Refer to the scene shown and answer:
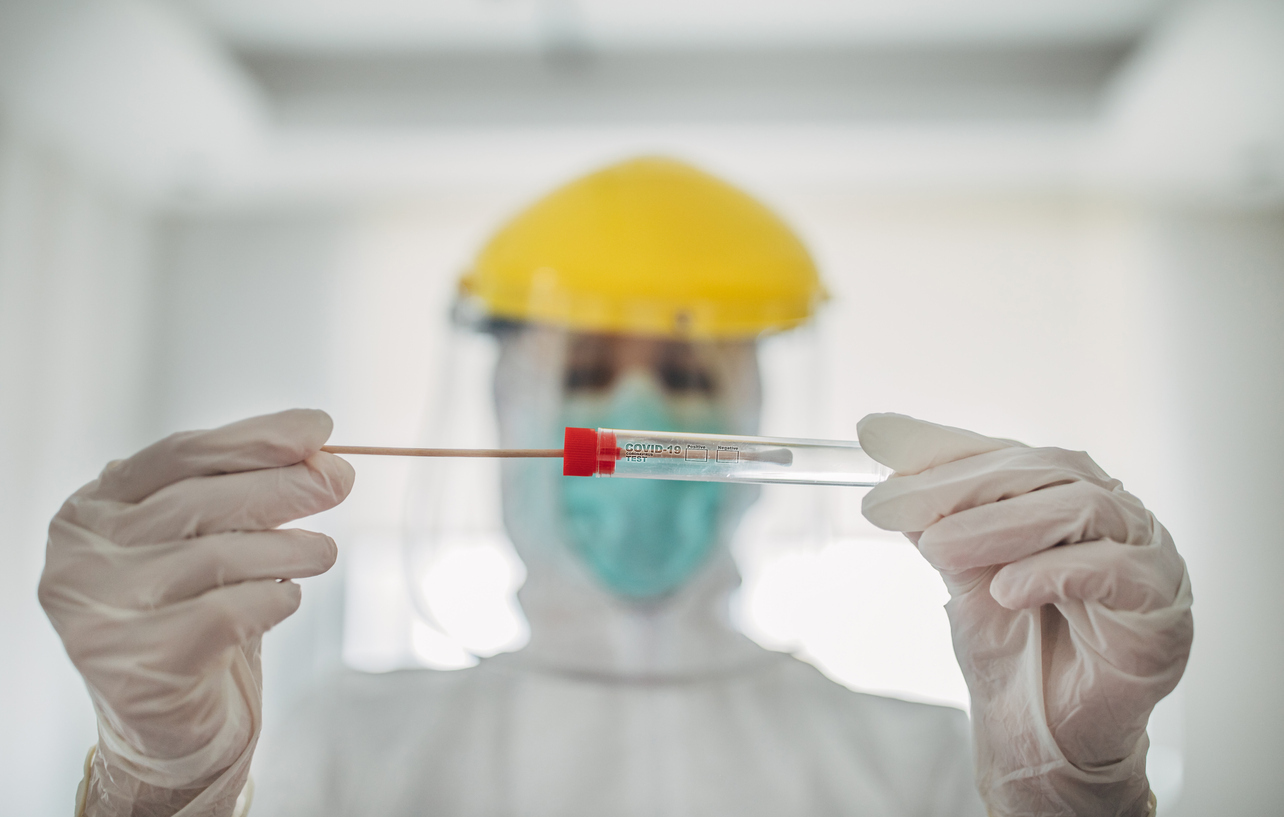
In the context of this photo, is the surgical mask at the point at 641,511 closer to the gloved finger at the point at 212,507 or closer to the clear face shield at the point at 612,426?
the clear face shield at the point at 612,426

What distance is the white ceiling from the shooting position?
1.68 metres

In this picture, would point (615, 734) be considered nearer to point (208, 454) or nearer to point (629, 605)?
point (629, 605)

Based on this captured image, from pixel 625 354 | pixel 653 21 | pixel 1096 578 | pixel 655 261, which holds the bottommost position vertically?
pixel 1096 578

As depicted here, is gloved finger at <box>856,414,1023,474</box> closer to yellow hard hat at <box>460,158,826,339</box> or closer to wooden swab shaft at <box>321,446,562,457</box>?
wooden swab shaft at <box>321,446,562,457</box>

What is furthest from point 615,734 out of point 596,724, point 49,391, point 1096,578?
point 49,391

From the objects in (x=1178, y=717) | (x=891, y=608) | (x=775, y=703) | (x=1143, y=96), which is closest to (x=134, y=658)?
→ (x=775, y=703)

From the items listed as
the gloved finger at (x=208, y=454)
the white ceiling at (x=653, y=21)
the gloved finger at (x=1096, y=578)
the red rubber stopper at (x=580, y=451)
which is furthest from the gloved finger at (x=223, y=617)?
the white ceiling at (x=653, y=21)

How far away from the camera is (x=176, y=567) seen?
0.65 meters

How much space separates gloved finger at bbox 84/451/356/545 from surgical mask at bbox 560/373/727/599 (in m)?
0.59

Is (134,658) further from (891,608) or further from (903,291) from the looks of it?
(903,291)

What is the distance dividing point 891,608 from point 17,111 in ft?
8.76

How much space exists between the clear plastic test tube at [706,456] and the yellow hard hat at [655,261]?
21.1 inches

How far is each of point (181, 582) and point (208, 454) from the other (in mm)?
136

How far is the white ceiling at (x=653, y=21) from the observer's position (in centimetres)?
168
